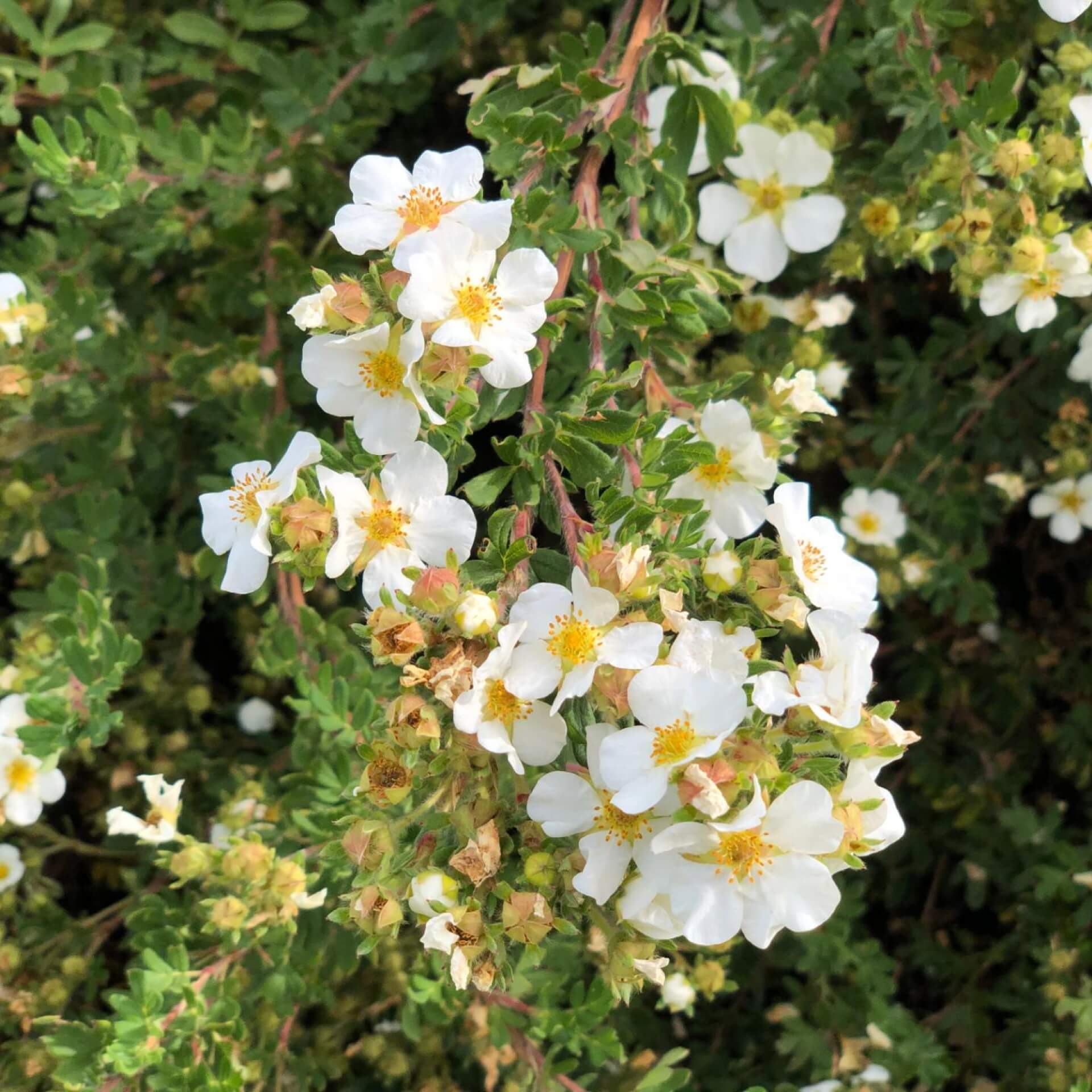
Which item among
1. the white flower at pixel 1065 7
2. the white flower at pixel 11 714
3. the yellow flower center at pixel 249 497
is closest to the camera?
the yellow flower center at pixel 249 497

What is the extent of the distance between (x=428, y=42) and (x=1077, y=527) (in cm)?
166

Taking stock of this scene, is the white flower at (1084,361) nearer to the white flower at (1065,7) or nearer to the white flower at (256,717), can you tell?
the white flower at (1065,7)

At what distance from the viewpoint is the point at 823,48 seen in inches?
74.8

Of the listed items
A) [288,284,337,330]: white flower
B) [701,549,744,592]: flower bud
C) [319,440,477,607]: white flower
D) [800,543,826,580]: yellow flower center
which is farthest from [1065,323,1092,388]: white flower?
[288,284,337,330]: white flower

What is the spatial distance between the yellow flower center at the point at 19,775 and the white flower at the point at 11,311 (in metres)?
0.70

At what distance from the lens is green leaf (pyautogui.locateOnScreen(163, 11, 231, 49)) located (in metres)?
2.17

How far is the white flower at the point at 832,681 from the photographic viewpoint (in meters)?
1.06

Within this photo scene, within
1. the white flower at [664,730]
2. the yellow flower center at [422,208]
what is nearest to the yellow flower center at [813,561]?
the white flower at [664,730]

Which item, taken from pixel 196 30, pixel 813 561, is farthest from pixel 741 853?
pixel 196 30

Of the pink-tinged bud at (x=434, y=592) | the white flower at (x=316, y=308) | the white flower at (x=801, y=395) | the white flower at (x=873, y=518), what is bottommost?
the white flower at (x=873, y=518)

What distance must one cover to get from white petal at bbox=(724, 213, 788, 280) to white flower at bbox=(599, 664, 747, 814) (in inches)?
39.6

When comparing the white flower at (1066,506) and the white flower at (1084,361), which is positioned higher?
the white flower at (1084,361)

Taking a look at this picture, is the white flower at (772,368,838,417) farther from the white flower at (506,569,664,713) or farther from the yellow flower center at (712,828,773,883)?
the yellow flower center at (712,828,773,883)

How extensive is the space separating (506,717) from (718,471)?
1.66 ft
